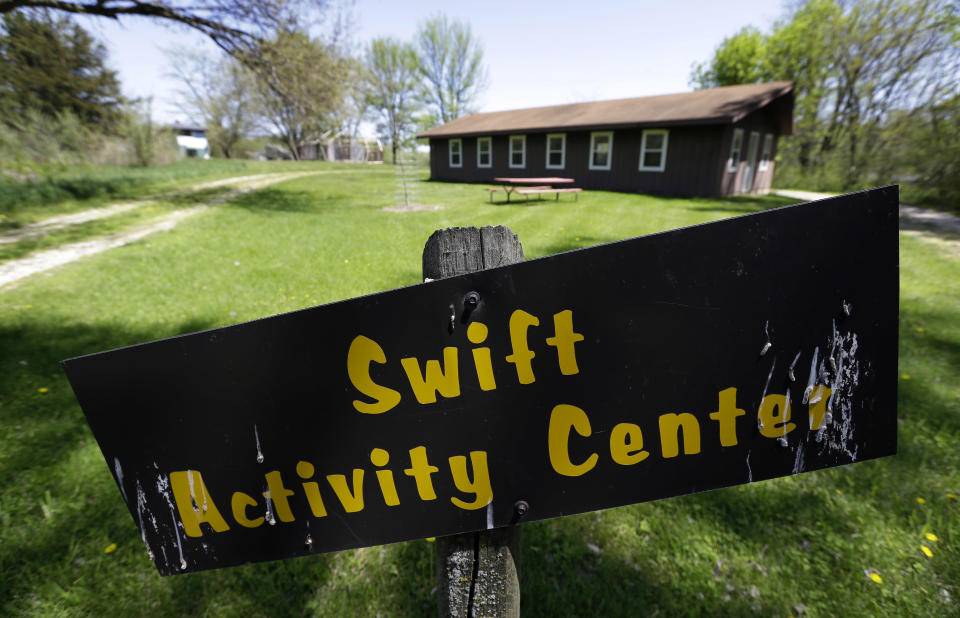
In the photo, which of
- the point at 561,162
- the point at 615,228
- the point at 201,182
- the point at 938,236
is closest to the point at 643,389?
the point at 615,228

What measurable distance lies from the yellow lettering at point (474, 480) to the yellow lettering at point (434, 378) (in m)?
0.15

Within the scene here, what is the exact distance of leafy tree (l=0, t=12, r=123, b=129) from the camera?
13.4 meters

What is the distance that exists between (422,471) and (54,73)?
25772 mm

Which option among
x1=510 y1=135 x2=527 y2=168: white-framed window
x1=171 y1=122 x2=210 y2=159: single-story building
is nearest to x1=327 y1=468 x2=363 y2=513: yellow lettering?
x1=510 y1=135 x2=527 y2=168: white-framed window

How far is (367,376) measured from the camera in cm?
87

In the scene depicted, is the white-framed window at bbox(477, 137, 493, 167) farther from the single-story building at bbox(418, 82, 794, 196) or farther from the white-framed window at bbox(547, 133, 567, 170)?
the white-framed window at bbox(547, 133, 567, 170)

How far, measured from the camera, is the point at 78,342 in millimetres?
4016

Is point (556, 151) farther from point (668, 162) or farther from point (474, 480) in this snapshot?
point (474, 480)

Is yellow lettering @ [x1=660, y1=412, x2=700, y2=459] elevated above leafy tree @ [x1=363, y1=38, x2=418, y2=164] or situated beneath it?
situated beneath

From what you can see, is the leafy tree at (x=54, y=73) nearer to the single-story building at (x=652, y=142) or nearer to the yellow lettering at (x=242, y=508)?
the single-story building at (x=652, y=142)

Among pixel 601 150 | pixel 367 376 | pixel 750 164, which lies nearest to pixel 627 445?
pixel 367 376

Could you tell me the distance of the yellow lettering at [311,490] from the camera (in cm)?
92

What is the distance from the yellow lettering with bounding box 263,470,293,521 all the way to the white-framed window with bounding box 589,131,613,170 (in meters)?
19.0

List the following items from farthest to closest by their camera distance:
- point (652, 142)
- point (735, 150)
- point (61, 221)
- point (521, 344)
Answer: point (652, 142) → point (735, 150) → point (61, 221) → point (521, 344)
